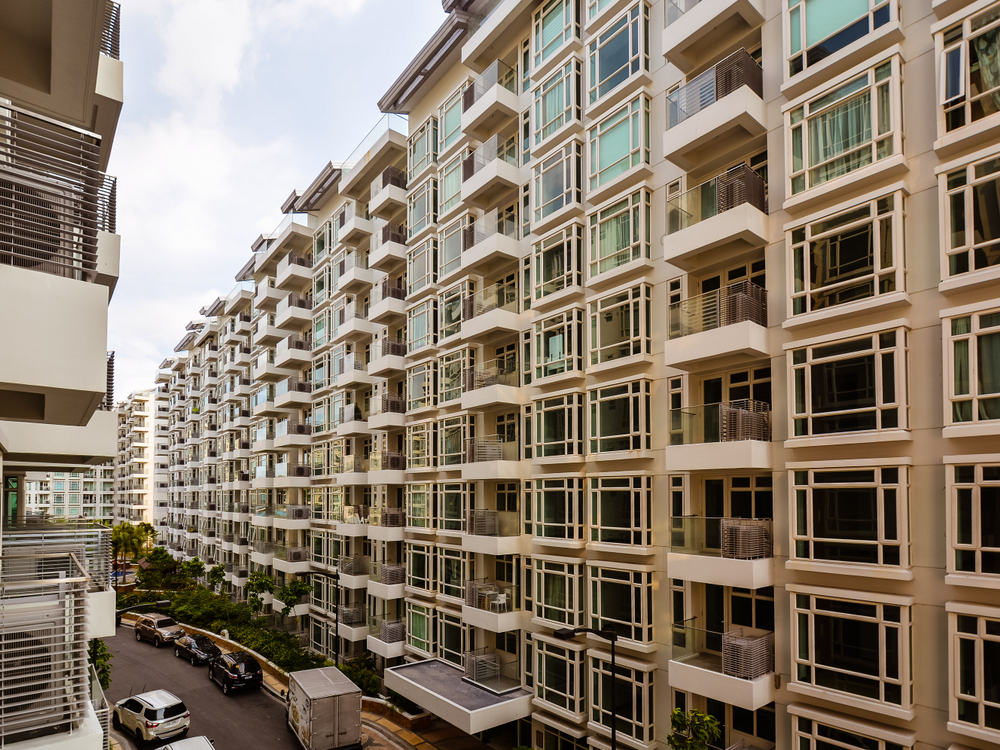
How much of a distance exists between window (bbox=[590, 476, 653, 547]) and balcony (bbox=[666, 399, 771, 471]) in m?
Result: 1.73

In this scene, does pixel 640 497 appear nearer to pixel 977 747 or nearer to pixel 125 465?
pixel 977 747

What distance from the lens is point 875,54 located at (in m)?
12.4

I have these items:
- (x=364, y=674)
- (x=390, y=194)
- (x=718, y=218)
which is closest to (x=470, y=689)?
(x=364, y=674)

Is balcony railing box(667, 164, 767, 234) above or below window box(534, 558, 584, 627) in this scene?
above

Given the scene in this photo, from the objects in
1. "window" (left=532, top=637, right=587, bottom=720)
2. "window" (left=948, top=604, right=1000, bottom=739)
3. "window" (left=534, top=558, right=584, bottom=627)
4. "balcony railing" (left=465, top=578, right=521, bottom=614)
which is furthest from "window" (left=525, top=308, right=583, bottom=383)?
"window" (left=948, top=604, right=1000, bottom=739)

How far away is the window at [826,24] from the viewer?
40.9 feet

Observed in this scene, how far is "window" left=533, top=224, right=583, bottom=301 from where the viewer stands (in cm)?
1902

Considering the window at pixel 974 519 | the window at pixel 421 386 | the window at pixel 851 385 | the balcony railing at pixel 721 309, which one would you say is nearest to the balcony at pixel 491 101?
the window at pixel 421 386

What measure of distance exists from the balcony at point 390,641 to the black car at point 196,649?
1068 cm

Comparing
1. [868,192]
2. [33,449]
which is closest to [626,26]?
[868,192]

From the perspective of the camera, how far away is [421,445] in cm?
2675

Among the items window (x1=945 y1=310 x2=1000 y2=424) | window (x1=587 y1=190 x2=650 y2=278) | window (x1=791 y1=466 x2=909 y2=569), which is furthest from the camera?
window (x1=587 y1=190 x2=650 y2=278)

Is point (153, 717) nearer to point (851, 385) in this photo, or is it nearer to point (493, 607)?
point (493, 607)

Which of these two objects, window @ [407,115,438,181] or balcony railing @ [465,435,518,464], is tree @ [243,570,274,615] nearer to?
balcony railing @ [465,435,518,464]
